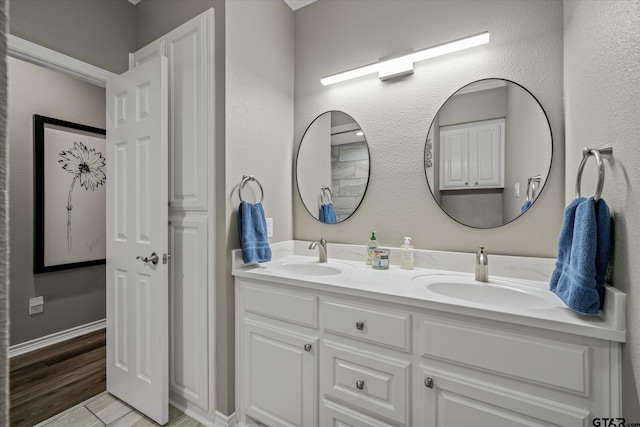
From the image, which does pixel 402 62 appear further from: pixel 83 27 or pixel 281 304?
pixel 83 27

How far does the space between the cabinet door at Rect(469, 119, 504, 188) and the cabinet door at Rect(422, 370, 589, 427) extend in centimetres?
99

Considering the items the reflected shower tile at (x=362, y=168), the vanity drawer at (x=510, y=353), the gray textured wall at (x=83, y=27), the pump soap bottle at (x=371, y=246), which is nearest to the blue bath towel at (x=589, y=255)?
the vanity drawer at (x=510, y=353)

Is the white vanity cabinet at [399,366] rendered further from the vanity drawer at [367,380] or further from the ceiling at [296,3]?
the ceiling at [296,3]

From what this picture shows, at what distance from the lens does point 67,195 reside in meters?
2.72

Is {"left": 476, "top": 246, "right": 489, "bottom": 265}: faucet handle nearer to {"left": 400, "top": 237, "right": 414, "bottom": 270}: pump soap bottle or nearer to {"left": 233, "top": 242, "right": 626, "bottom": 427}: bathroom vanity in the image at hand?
{"left": 233, "top": 242, "right": 626, "bottom": 427}: bathroom vanity

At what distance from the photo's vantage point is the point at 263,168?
6.11ft

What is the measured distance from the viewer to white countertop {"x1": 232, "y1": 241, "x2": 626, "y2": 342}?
904mm

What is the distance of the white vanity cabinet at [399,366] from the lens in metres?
0.92

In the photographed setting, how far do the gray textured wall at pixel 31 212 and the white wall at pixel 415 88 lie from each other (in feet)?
7.36

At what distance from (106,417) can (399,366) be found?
1.74 m

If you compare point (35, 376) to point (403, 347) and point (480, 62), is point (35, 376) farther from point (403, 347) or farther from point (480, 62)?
point (480, 62)

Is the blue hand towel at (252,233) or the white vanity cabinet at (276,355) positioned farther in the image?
the blue hand towel at (252,233)

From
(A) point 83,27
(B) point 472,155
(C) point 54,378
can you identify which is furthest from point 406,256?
(C) point 54,378

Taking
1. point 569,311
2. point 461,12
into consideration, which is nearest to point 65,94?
point 461,12
